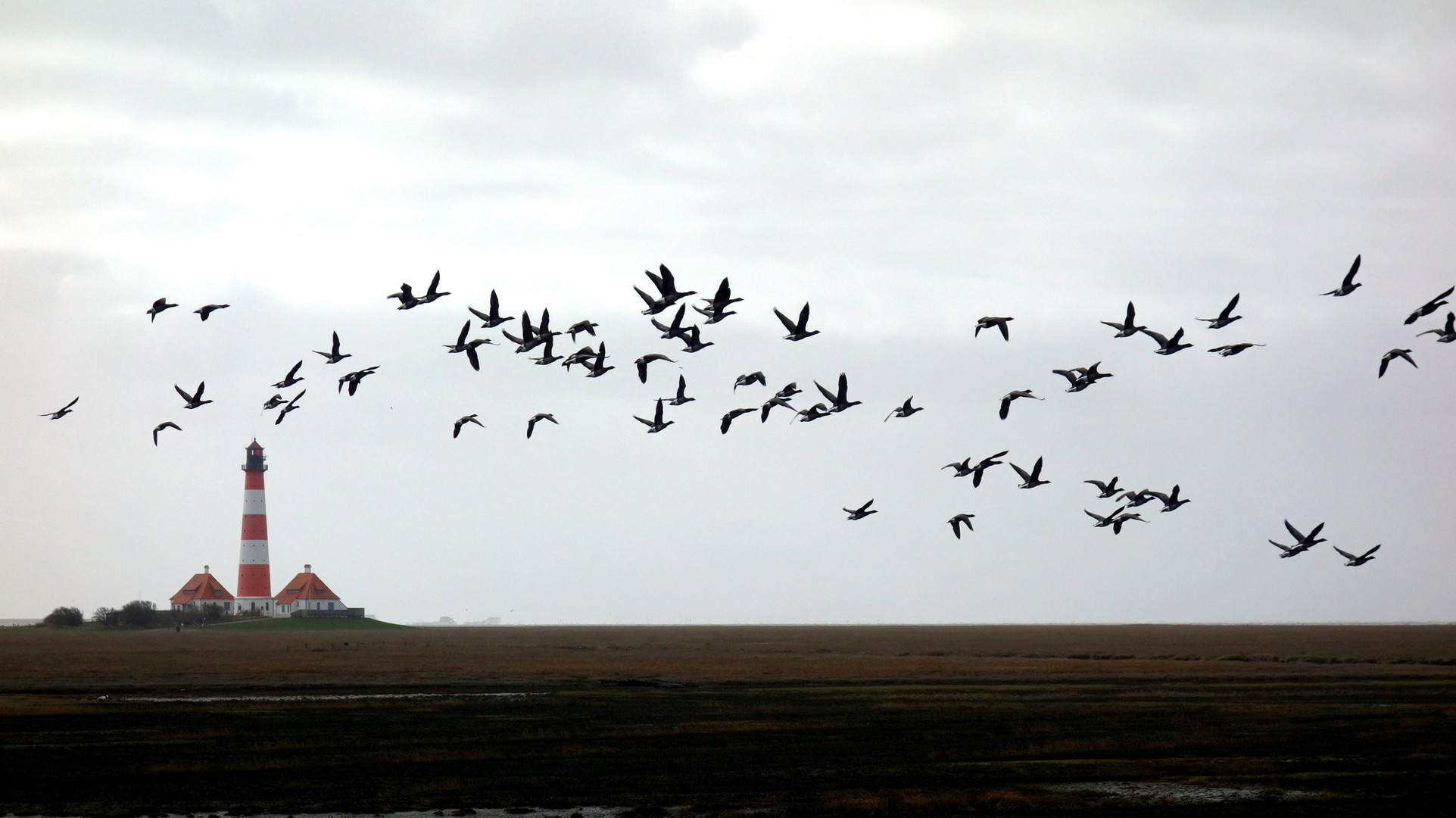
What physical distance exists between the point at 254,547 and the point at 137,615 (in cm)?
2684

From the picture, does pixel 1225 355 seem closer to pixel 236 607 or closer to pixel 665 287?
pixel 665 287

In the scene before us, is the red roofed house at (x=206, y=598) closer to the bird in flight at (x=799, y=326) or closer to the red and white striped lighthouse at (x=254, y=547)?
the red and white striped lighthouse at (x=254, y=547)

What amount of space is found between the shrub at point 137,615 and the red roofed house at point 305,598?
16569mm

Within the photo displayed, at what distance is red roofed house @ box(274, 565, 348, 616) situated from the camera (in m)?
190

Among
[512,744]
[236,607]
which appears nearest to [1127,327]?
[512,744]

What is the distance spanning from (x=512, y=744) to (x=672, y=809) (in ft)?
41.3

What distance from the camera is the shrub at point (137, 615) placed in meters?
191

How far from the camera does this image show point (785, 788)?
37031mm

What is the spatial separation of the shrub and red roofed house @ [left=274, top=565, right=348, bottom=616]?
16.6 meters

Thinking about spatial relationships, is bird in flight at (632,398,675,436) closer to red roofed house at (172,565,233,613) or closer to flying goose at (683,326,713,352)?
flying goose at (683,326,713,352)

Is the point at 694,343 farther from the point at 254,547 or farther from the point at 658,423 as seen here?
the point at 254,547

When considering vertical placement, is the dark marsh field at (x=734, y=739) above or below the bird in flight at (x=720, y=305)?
below

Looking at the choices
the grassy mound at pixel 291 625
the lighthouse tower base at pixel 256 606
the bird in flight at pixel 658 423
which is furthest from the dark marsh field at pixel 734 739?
the lighthouse tower base at pixel 256 606

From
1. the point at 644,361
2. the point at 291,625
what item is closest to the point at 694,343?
A: the point at 644,361
